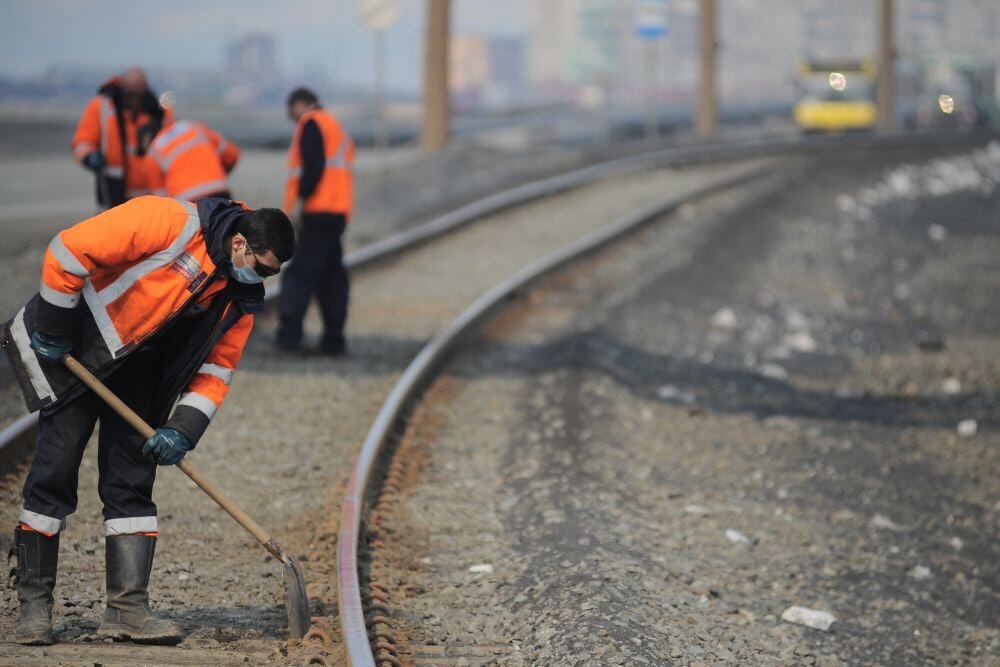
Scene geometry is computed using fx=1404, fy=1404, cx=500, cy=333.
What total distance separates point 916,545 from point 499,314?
5.07 m

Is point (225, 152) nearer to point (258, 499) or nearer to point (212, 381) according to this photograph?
point (258, 499)

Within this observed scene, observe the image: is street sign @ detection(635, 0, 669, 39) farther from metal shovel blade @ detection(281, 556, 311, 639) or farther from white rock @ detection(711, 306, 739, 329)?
metal shovel blade @ detection(281, 556, 311, 639)

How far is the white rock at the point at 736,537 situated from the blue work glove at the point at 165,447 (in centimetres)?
329

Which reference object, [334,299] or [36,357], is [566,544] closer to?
[36,357]

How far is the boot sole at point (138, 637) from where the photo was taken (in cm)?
501

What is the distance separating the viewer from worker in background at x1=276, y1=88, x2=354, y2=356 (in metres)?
9.39

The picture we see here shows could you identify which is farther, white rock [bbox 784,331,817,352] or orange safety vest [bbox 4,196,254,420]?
white rock [bbox 784,331,817,352]

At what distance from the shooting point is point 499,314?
1191cm

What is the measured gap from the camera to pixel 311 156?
30.9 feet

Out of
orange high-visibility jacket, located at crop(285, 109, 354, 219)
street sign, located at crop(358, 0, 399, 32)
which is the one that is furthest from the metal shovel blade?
street sign, located at crop(358, 0, 399, 32)

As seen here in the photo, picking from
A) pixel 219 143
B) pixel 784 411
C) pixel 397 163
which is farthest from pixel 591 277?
pixel 397 163

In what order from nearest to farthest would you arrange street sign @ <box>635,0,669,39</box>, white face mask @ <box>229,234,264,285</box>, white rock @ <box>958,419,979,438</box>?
1. white face mask @ <box>229,234,264,285</box>
2. white rock @ <box>958,419,979,438</box>
3. street sign @ <box>635,0,669,39</box>

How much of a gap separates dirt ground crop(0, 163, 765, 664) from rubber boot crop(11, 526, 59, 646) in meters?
0.06

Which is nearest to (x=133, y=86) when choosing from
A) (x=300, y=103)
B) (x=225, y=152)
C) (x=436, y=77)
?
(x=225, y=152)
